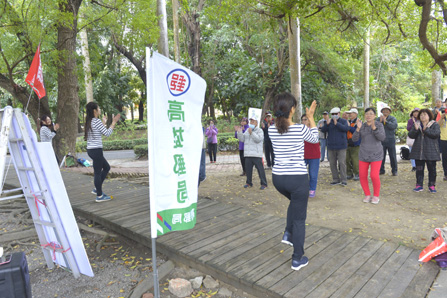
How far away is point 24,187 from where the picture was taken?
3.31m

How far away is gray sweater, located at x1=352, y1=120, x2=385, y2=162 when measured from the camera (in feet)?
18.7

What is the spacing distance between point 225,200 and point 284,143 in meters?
3.59

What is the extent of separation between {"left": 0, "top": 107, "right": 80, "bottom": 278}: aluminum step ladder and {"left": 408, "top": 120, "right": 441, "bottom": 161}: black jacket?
6566 mm

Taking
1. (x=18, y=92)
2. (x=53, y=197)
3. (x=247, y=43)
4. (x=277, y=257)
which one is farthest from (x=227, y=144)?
(x=53, y=197)

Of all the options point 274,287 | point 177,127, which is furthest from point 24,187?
point 274,287

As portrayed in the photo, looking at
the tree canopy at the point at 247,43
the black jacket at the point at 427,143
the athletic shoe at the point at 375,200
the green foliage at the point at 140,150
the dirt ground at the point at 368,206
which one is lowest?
the dirt ground at the point at 368,206

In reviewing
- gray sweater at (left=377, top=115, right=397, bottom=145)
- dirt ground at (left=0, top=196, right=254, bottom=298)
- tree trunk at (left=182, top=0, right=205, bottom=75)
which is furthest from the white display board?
tree trunk at (left=182, top=0, right=205, bottom=75)

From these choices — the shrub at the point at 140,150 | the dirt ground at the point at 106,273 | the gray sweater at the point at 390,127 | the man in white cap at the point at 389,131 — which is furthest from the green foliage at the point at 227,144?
the dirt ground at the point at 106,273

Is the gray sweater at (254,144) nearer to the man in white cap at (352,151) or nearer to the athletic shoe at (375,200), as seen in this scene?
the man in white cap at (352,151)

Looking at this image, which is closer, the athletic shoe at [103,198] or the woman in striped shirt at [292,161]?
the woman in striped shirt at [292,161]

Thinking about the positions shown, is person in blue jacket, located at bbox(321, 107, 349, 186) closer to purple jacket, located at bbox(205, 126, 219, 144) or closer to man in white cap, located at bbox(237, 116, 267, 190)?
man in white cap, located at bbox(237, 116, 267, 190)

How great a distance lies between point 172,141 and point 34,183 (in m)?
1.67

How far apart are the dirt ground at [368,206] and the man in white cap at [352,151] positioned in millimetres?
420

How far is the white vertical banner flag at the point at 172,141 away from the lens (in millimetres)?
2658
